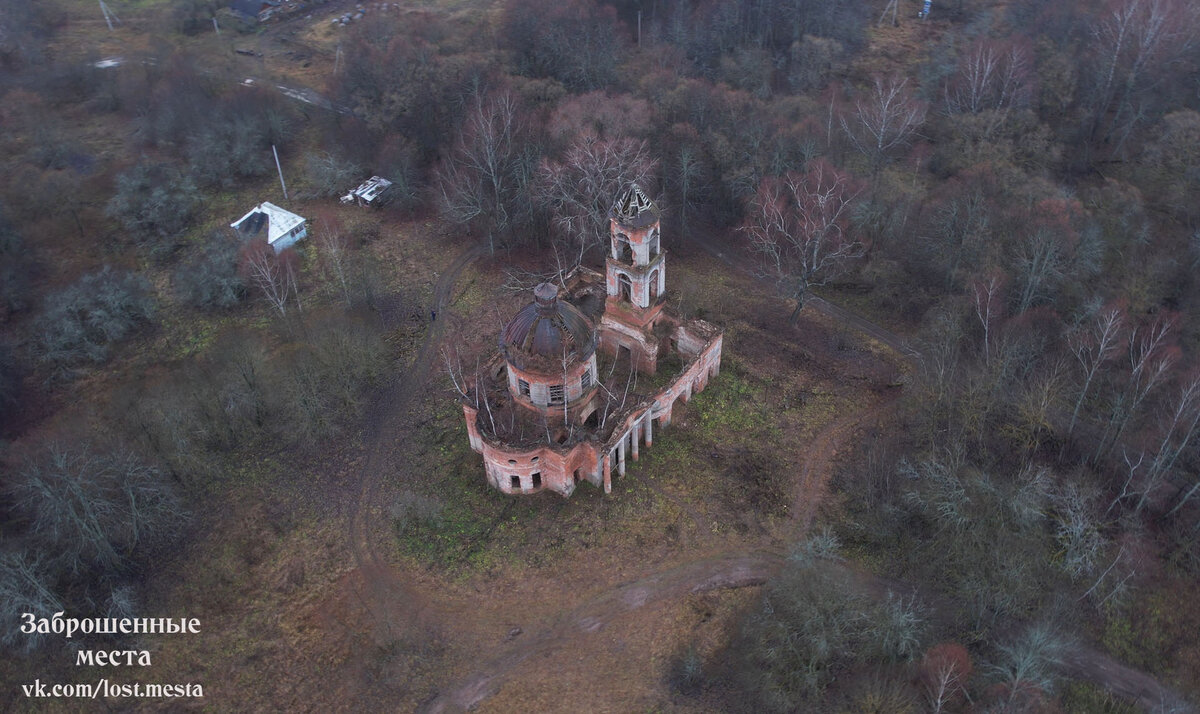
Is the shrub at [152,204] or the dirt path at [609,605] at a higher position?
the shrub at [152,204]

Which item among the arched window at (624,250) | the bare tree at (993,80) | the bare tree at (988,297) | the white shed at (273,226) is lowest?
the white shed at (273,226)

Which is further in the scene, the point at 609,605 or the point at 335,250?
the point at 335,250

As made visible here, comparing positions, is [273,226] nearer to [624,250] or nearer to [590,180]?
[590,180]

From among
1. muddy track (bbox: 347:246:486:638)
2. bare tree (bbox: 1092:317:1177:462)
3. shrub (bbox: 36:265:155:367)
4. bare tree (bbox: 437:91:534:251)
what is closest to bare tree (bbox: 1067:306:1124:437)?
bare tree (bbox: 1092:317:1177:462)

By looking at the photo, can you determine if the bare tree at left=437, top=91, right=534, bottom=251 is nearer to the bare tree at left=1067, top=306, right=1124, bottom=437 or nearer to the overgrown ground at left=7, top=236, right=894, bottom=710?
the overgrown ground at left=7, top=236, right=894, bottom=710

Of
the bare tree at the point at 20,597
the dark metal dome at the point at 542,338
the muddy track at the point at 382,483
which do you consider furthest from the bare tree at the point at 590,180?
the bare tree at the point at 20,597

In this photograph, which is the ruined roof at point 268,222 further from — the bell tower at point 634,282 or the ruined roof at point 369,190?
the bell tower at point 634,282

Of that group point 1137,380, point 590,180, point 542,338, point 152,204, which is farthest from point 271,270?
point 1137,380
